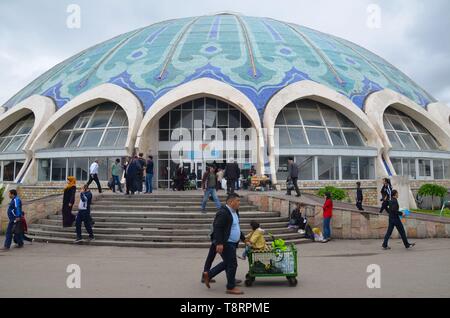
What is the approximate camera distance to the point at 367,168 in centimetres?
2109

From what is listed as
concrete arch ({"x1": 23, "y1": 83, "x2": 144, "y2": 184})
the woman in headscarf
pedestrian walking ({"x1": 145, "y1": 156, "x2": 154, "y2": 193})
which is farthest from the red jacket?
concrete arch ({"x1": 23, "y1": 83, "x2": 144, "y2": 184})

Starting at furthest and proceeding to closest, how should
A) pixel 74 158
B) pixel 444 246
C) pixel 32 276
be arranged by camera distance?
pixel 74 158
pixel 444 246
pixel 32 276

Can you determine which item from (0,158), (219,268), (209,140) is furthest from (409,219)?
(0,158)

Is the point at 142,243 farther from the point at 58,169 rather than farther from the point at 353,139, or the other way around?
the point at 353,139

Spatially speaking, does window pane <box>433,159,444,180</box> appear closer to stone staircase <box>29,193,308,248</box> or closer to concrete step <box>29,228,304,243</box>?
stone staircase <box>29,193,308,248</box>

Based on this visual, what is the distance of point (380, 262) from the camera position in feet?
25.7

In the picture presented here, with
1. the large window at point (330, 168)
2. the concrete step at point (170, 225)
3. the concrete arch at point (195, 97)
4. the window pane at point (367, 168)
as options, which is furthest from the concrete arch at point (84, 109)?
the window pane at point (367, 168)

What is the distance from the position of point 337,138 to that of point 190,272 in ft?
52.4

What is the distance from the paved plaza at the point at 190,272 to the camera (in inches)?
220

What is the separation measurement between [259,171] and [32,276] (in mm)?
13936

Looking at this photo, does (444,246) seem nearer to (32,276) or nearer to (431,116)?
(32,276)

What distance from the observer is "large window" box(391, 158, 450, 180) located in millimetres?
22078

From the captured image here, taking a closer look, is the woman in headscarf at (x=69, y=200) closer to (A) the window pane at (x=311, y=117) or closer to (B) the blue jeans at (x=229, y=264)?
(B) the blue jeans at (x=229, y=264)
